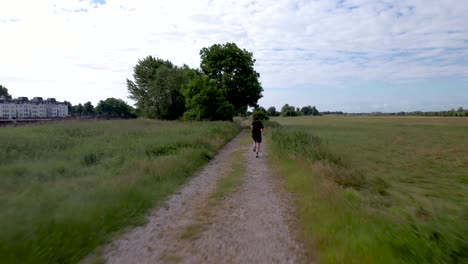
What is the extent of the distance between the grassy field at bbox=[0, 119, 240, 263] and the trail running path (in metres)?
0.52

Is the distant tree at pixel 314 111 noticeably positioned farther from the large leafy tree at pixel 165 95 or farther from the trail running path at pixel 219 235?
the trail running path at pixel 219 235

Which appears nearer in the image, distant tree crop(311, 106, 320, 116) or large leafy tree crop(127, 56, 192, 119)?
large leafy tree crop(127, 56, 192, 119)

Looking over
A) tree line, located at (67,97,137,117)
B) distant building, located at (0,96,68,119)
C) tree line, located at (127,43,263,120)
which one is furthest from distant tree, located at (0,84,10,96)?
tree line, located at (127,43,263,120)

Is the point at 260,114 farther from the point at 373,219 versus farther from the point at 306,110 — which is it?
the point at 306,110

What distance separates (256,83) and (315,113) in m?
154

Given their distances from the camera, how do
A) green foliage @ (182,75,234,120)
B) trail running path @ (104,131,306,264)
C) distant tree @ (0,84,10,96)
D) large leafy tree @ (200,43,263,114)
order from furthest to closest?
distant tree @ (0,84,10,96) → large leafy tree @ (200,43,263,114) → green foliage @ (182,75,234,120) → trail running path @ (104,131,306,264)

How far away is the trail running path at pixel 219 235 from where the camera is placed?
502 cm

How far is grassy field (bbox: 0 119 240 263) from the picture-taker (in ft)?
15.8

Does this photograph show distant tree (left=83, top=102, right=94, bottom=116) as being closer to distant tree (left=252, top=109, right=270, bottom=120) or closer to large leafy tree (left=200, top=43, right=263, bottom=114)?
distant tree (left=252, top=109, right=270, bottom=120)

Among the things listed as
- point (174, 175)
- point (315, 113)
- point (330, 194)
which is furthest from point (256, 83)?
point (315, 113)

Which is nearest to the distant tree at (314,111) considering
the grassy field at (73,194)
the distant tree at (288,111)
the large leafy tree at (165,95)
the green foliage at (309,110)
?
the green foliage at (309,110)

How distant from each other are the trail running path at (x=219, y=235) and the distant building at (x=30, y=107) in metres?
116

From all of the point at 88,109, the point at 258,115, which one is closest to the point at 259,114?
the point at 258,115

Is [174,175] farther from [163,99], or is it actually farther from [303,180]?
[163,99]
